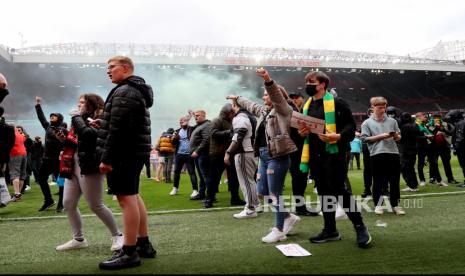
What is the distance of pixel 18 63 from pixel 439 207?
36600 mm

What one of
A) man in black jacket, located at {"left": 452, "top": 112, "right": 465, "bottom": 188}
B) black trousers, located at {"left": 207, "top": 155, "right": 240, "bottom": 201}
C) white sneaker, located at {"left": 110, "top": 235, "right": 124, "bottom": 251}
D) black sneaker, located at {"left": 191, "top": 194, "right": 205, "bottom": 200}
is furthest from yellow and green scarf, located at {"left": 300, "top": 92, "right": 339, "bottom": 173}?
man in black jacket, located at {"left": 452, "top": 112, "right": 465, "bottom": 188}

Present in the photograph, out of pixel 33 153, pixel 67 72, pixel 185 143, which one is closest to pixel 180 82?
pixel 67 72

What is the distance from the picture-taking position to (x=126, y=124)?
2.99 m

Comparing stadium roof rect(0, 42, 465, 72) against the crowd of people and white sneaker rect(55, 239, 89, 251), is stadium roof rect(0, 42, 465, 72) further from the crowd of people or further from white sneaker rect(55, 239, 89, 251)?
white sneaker rect(55, 239, 89, 251)

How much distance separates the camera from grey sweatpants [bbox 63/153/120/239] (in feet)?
11.8

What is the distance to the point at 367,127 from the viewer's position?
548 cm

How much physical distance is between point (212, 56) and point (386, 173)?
36672 millimetres

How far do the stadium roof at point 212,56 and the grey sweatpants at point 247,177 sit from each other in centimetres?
3232

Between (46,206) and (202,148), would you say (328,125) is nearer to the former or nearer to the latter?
(202,148)

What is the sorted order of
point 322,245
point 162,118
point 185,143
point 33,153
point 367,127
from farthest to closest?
1. point 162,118
2. point 33,153
3. point 185,143
4. point 367,127
5. point 322,245

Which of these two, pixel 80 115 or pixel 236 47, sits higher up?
pixel 236 47

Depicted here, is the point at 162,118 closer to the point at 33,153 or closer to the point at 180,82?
the point at 180,82

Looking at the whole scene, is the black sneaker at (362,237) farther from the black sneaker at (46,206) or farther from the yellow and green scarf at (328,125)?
the black sneaker at (46,206)

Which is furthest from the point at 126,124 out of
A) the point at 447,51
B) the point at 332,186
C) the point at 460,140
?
the point at 447,51
